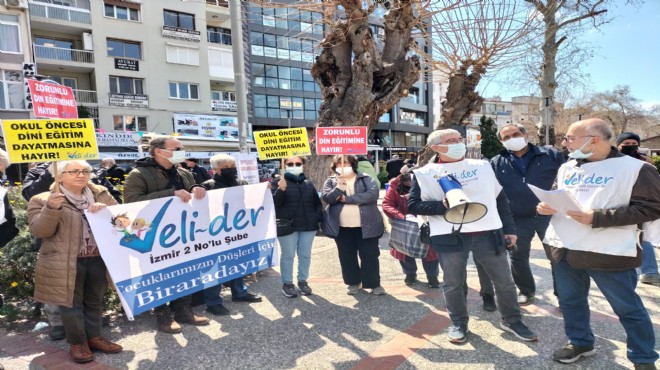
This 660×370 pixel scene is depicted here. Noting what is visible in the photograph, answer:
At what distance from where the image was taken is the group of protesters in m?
2.77

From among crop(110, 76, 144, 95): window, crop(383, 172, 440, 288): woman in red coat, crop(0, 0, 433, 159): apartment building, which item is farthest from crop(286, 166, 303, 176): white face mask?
crop(110, 76, 144, 95): window

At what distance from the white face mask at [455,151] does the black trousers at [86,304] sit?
3.11 m

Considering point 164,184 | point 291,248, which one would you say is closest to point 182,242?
point 164,184

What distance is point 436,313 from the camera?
168 inches

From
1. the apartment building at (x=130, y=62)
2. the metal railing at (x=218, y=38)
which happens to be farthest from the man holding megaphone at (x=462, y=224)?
the metal railing at (x=218, y=38)

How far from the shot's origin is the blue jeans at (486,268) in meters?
3.49

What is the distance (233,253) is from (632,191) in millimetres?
3582

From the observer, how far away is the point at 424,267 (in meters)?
5.12

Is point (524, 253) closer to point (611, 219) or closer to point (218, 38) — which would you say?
point (611, 219)

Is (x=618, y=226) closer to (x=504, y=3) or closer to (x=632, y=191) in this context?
(x=632, y=191)

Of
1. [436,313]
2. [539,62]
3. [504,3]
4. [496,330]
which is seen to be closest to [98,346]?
[436,313]

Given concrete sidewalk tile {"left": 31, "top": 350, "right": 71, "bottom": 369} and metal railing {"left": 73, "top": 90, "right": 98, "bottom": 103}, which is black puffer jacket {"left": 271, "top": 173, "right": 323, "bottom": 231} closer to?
concrete sidewalk tile {"left": 31, "top": 350, "right": 71, "bottom": 369}

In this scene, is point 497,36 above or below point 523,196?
above

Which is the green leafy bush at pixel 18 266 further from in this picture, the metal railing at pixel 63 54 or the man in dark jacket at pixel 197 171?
the metal railing at pixel 63 54
